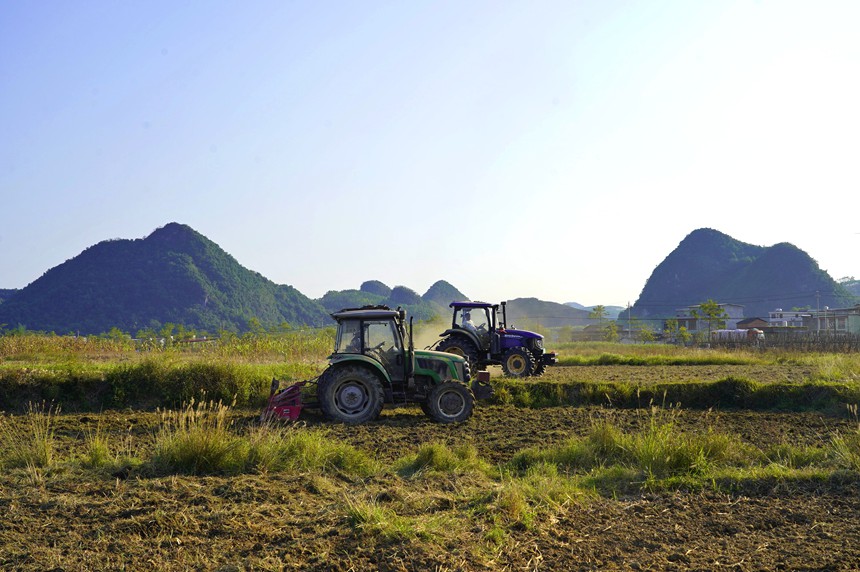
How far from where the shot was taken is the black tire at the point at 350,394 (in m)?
13.4

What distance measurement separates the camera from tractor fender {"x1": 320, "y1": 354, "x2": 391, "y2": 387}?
13383 mm

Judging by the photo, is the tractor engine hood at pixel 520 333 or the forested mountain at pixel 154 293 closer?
the tractor engine hood at pixel 520 333

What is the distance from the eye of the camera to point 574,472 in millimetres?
9141

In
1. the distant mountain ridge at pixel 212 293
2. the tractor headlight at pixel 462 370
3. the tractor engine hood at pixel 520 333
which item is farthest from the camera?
the distant mountain ridge at pixel 212 293

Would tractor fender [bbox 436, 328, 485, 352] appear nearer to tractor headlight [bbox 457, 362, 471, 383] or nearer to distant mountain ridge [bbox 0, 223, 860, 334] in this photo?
tractor headlight [bbox 457, 362, 471, 383]

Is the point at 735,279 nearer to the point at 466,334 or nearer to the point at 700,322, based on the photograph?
the point at 700,322

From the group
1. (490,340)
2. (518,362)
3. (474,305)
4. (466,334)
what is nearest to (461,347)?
(466,334)

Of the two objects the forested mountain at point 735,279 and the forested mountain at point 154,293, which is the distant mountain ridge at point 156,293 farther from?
the forested mountain at point 735,279

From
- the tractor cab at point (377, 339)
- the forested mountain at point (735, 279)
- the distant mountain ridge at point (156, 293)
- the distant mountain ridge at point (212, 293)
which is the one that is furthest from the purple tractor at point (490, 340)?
the forested mountain at point (735, 279)

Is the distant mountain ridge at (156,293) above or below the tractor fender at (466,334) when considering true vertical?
above

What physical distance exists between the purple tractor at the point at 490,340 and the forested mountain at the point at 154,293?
7110 centimetres

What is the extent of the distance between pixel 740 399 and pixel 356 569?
529 inches

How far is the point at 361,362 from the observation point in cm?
1354

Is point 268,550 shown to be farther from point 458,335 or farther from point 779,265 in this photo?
point 779,265
